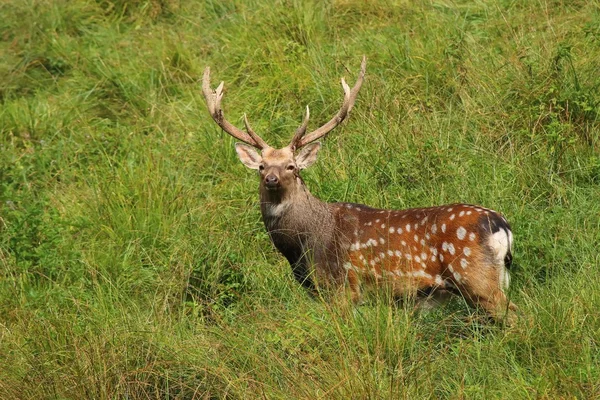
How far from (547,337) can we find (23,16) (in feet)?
21.2

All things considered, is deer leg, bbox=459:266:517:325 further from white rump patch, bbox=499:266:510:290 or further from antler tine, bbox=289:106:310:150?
antler tine, bbox=289:106:310:150

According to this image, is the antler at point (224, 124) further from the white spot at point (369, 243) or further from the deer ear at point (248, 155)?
the white spot at point (369, 243)

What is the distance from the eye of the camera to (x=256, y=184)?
7.23 m

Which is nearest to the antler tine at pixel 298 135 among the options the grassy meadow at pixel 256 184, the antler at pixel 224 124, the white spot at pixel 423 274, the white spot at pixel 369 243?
the antler at pixel 224 124

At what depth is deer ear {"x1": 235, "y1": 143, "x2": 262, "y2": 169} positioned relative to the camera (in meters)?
6.68

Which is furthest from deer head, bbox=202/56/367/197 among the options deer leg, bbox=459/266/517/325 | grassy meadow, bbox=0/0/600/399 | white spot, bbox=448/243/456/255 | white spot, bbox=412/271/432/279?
deer leg, bbox=459/266/517/325

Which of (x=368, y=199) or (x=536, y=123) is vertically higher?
(x=536, y=123)

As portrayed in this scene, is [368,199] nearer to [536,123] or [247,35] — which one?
[536,123]

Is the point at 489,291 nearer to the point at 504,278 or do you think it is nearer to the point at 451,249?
the point at 504,278

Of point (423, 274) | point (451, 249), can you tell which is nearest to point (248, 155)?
point (423, 274)

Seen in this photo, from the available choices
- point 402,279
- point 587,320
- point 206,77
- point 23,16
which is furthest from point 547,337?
point 23,16

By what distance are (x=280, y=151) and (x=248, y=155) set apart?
0.92 ft

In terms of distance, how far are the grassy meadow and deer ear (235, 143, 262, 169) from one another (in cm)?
40

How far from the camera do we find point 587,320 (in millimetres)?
5027
